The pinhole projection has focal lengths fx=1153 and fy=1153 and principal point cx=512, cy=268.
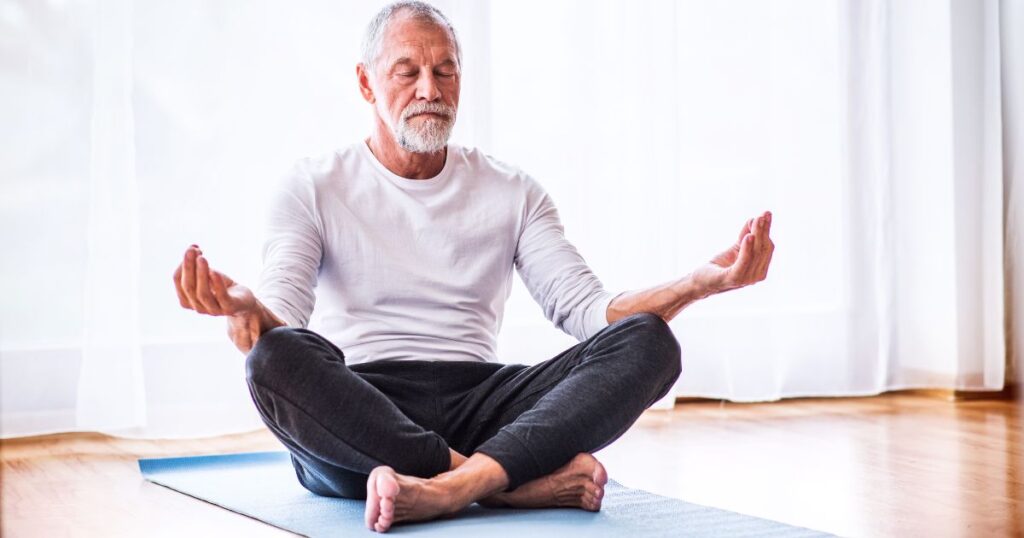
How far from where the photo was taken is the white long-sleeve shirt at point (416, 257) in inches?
79.0

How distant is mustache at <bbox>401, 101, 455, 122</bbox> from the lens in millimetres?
2061

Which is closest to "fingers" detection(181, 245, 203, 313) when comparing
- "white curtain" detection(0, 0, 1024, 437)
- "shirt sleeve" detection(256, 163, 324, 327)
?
"shirt sleeve" detection(256, 163, 324, 327)

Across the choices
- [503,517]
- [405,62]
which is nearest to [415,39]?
[405,62]

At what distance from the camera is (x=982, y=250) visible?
3.76m

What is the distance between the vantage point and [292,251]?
6.37 feet

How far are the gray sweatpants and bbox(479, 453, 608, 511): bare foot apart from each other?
2 cm

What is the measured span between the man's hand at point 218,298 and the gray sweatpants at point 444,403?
33 millimetres

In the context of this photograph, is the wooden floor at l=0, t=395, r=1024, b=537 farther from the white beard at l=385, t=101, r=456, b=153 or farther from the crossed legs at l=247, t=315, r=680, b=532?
the white beard at l=385, t=101, r=456, b=153

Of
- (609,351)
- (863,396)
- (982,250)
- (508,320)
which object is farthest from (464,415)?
(982,250)

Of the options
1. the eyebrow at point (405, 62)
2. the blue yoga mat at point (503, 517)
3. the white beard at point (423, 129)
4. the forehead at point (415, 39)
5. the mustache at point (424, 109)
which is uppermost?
the forehead at point (415, 39)

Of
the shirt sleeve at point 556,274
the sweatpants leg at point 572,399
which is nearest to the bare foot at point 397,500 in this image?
the sweatpants leg at point 572,399

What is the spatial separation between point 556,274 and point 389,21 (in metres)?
0.56

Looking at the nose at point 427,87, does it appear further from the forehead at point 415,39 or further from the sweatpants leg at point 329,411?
the sweatpants leg at point 329,411

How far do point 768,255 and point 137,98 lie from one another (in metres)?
1.80
